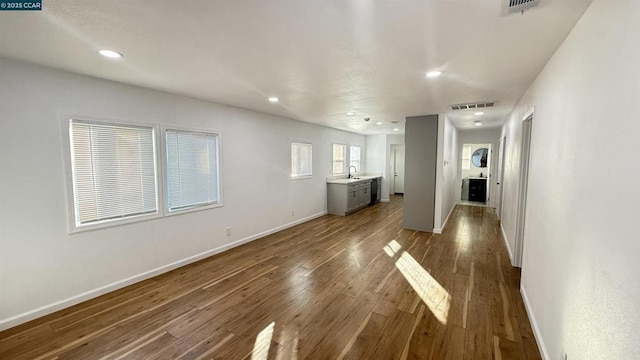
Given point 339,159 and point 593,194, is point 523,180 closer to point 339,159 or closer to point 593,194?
point 593,194

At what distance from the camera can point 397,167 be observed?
34.2 ft

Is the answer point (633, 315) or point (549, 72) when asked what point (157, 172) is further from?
point (549, 72)

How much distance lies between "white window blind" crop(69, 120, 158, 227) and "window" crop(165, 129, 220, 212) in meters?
0.25

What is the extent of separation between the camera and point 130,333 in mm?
2311

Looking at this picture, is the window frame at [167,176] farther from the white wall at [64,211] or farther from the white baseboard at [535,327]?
the white baseboard at [535,327]

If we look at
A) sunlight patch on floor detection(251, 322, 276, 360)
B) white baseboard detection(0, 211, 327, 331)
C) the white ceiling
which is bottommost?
sunlight patch on floor detection(251, 322, 276, 360)

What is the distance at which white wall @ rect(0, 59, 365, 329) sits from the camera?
2.34 metres

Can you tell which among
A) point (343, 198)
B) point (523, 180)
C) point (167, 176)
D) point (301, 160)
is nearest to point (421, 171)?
point (523, 180)

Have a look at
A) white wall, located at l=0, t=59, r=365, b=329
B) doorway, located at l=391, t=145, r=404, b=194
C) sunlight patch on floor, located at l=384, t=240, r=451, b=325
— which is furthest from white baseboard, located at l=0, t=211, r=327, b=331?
doorway, located at l=391, t=145, r=404, b=194

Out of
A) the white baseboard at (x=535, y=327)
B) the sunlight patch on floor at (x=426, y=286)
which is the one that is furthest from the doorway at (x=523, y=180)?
the sunlight patch on floor at (x=426, y=286)

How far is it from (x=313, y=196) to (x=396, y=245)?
2.64 metres

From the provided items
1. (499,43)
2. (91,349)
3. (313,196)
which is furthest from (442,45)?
(313,196)

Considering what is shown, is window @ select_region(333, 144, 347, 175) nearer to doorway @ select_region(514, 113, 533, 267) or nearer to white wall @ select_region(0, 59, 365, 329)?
white wall @ select_region(0, 59, 365, 329)

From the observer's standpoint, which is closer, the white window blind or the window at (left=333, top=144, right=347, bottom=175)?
the white window blind
